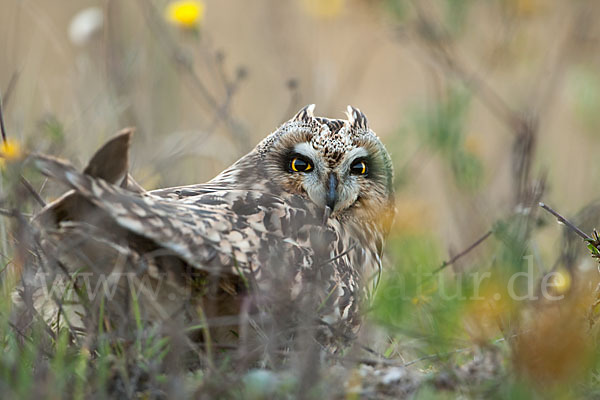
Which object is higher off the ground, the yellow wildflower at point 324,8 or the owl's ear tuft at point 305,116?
the yellow wildflower at point 324,8

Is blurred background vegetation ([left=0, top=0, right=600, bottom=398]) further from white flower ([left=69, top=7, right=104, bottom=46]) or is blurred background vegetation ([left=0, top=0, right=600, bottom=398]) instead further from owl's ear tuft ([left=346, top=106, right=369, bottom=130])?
owl's ear tuft ([left=346, top=106, right=369, bottom=130])

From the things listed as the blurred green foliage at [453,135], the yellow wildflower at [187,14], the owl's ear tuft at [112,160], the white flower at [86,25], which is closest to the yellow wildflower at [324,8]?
the blurred green foliage at [453,135]

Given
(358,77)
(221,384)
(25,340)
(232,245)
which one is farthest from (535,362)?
(358,77)

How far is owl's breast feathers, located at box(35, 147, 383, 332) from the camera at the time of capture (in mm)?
3014

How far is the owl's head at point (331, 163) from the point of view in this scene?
4137mm

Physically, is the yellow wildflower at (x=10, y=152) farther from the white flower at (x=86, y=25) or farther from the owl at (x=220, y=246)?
the white flower at (x=86, y=25)

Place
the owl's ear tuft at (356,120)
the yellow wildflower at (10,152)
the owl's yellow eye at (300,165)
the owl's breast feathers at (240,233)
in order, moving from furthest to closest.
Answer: the owl's ear tuft at (356,120)
the owl's yellow eye at (300,165)
the yellow wildflower at (10,152)
the owl's breast feathers at (240,233)

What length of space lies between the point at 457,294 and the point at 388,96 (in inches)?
219

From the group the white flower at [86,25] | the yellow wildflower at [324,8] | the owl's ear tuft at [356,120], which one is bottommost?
the owl's ear tuft at [356,120]

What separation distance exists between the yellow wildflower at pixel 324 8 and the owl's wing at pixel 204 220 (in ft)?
13.0

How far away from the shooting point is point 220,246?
128 inches

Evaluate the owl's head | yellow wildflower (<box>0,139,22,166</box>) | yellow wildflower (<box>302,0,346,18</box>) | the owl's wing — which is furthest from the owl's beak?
yellow wildflower (<box>302,0,346,18</box>)

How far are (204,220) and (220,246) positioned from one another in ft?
0.46

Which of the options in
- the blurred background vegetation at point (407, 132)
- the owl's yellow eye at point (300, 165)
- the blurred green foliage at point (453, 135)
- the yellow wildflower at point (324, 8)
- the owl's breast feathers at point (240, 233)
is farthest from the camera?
the yellow wildflower at point (324, 8)
